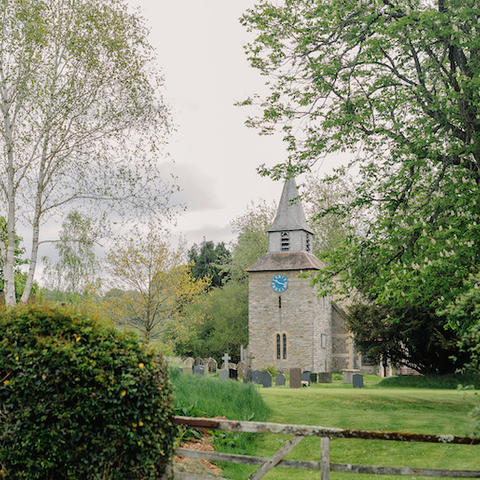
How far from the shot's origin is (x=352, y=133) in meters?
14.9

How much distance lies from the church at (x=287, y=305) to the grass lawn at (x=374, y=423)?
59.8 feet

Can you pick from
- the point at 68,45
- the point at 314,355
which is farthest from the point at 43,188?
the point at 314,355

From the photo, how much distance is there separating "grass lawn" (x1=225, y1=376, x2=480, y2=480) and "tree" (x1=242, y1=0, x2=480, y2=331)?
2.55 m

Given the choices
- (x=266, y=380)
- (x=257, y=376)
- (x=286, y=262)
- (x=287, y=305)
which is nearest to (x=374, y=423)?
(x=266, y=380)

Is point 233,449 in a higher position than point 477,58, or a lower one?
lower

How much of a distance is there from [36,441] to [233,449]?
4.78 m

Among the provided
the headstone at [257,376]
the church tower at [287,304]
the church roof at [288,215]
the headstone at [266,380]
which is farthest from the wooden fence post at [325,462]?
the church roof at [288,215]

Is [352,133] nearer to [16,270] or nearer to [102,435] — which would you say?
[102,435]

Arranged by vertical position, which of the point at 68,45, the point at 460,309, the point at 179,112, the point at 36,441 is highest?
the point at 68,45

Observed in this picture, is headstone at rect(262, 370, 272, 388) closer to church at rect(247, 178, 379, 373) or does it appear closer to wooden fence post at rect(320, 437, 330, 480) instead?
church at rect(247, 178, 379, 373)

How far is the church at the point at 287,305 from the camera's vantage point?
110ft

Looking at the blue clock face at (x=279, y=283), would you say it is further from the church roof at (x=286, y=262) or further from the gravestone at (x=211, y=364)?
the gravestone at (x=211, y=364)

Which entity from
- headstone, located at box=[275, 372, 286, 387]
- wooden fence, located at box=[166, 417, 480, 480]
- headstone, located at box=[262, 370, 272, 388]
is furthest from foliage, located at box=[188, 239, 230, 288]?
wooden fence, located at box=[166, 417, 480, 480]

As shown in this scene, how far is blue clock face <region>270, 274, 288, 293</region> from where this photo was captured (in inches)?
1348
